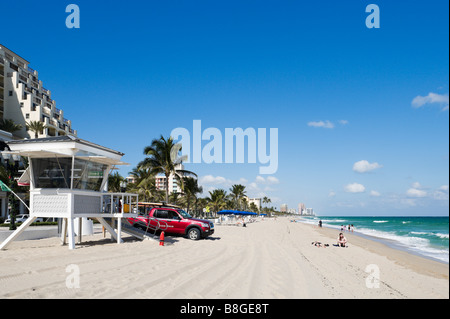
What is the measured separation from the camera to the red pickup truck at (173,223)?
60.9 feet

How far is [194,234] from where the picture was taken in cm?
1853

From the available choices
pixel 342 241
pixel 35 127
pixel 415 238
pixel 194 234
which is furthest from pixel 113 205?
pixel 35 127

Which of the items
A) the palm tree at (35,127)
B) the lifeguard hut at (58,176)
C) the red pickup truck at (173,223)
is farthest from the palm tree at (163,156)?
the palm tree at (35,127)

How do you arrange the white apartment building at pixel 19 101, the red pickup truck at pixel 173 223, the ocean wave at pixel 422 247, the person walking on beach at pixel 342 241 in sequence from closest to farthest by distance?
1. the red pickup truck at pixel 173 223
2. the ocean wave at pixel 422 247
3. the person walking on beach at pixel 342 241
4. the white apartment building at pixel 19 101

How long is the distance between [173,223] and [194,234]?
4.37ft

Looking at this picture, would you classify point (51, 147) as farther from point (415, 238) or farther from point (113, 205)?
point (415, 238)

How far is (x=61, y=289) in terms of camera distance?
6590 mm

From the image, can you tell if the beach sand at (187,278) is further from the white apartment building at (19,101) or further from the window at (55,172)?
the white apartment building at (19,101)

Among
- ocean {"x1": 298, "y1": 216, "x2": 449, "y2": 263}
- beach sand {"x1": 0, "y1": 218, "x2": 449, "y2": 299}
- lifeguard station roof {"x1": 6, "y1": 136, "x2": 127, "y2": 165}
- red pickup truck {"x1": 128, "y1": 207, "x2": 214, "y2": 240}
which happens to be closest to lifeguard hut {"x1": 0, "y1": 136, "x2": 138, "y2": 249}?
lifeguard station roof {"x1": 6, "y1": 136, "x2": 127, "y2": 165}

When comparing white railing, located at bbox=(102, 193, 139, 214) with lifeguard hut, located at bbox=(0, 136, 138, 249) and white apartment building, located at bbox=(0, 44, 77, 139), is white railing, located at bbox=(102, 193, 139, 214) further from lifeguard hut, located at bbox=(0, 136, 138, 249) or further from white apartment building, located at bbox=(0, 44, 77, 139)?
white apartment building, located at bbox=(0, 44, 77, 139)

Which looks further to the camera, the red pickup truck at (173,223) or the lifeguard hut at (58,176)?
the red pickup truck at (173,223)
